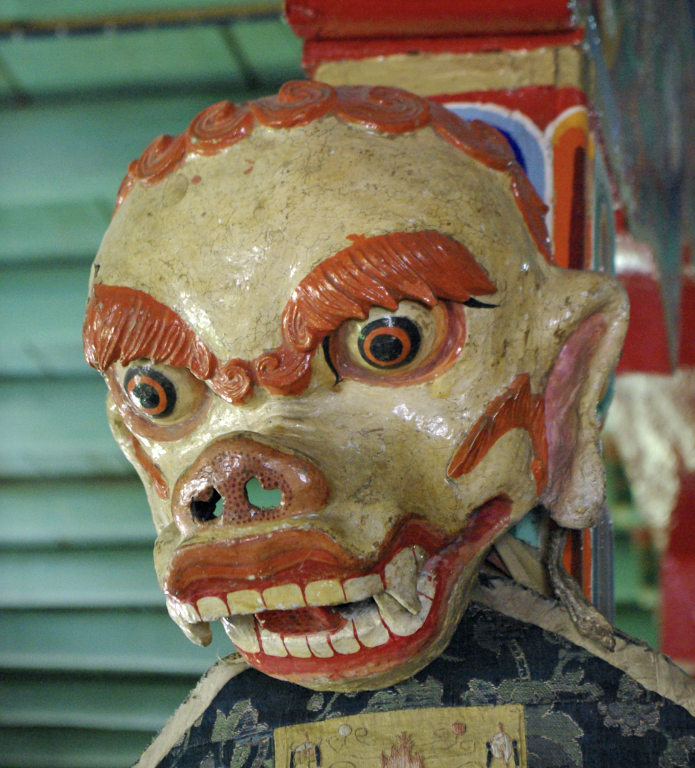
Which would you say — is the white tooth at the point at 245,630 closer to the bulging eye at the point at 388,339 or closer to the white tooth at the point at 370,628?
the white tooth at the point at 370,628

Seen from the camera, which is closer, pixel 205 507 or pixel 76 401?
pixel 205 507

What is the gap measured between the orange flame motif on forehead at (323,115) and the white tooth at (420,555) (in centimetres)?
36

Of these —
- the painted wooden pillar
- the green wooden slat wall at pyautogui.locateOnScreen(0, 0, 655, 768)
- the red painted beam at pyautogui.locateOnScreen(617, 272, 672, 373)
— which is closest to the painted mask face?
the painted wooden pillar

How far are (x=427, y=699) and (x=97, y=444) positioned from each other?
129cm

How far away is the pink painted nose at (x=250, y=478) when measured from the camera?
774 millimetres

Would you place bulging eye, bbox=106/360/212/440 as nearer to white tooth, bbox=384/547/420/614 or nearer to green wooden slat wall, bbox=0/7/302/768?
white tooth, bbox=384/547/420/614

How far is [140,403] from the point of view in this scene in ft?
2.95

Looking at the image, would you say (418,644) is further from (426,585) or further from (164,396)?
(164,396)

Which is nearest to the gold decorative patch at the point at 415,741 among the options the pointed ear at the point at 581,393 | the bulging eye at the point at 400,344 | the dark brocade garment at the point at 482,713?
the dark brocade garment at the point at 482,713

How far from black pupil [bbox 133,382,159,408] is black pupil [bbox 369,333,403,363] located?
0.74 feet

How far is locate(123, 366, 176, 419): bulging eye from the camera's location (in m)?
0.88

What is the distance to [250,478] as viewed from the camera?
→ 780 millimetres

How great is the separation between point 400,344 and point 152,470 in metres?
0.31

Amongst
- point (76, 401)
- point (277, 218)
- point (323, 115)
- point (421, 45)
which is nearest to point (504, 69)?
point (421, 45)
